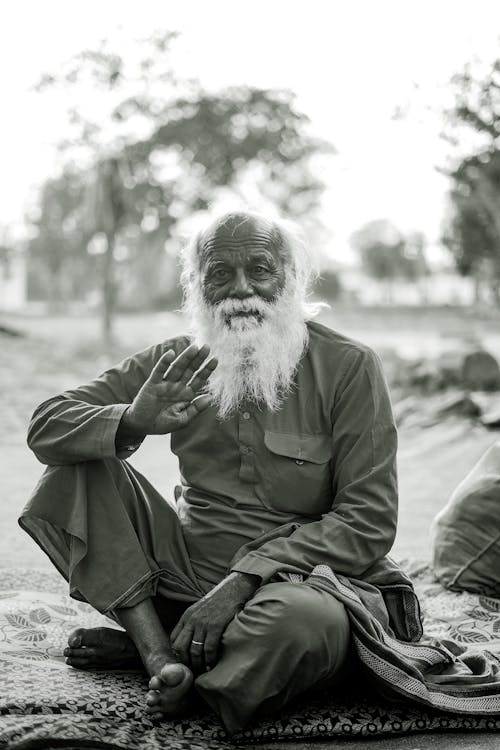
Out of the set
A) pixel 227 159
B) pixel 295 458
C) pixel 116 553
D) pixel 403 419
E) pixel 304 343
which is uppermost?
pixel 227 159

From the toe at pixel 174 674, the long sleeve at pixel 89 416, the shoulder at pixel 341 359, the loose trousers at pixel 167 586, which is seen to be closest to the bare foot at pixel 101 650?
the loose trousers at pixel 167 586

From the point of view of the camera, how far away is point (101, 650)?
3113mm

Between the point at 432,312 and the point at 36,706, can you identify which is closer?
the point at 36,706

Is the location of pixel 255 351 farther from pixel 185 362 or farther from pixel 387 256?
pixel 387 256

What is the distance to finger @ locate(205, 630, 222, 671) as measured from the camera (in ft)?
8.87

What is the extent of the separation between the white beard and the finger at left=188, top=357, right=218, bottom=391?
13.3 inches

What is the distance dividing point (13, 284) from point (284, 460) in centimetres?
5124

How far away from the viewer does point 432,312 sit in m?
33.2

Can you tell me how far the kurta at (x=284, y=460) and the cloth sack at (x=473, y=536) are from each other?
1.36 meters

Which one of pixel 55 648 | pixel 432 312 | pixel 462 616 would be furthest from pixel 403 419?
pixel 432 312

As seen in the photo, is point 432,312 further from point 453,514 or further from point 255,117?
point 453,514

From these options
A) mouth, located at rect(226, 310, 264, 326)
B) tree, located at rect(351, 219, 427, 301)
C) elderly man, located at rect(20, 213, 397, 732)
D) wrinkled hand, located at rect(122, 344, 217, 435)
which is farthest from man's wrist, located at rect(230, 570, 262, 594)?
tree, located at rect(351, 219, 427, 301)

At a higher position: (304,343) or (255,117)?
(255,117)

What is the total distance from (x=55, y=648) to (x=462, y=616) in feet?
5.42
